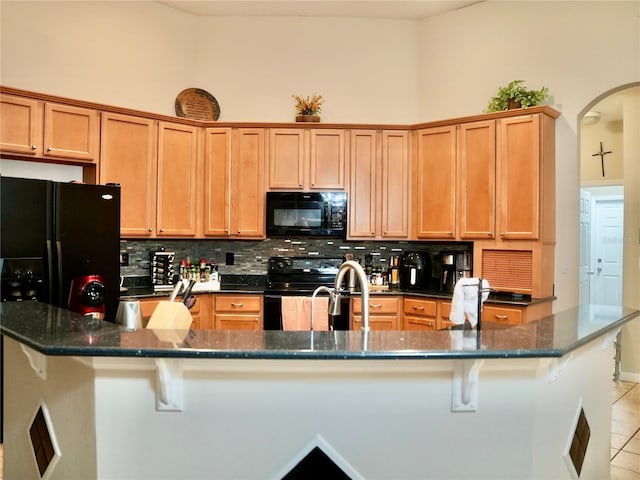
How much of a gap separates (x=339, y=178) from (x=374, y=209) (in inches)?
17.3

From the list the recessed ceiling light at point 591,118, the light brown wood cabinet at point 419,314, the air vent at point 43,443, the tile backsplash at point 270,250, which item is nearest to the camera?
the air vent at point 43,443

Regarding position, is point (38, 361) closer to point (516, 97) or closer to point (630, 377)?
point (516, 97)

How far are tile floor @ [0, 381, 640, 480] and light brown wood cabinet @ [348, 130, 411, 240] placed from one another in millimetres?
2215

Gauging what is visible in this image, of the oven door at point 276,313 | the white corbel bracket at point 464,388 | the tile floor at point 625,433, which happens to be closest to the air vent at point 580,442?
the white corbel bracket at point 464,388

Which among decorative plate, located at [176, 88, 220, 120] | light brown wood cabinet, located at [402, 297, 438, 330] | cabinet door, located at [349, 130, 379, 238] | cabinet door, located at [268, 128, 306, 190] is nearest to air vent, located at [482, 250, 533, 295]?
light brown wood cabinet, located at [402, 297, 438, 330]

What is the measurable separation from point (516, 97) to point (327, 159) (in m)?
1.69

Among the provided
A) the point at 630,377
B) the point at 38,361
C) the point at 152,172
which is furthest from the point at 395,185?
the point at 38,361

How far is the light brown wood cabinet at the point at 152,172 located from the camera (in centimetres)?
396

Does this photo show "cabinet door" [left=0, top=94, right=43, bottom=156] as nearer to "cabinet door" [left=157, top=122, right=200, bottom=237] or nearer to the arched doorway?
"cabinet door" [left=157, top=122, right=200, bottom=237]

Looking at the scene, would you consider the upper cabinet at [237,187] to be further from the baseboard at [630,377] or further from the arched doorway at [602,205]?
the arched doorway at [602,205]

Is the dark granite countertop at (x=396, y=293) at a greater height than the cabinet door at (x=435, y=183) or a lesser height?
lesser

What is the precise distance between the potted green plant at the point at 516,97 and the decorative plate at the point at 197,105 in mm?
2626

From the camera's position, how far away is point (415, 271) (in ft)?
14.6

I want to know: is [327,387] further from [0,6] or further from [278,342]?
[0,6]
